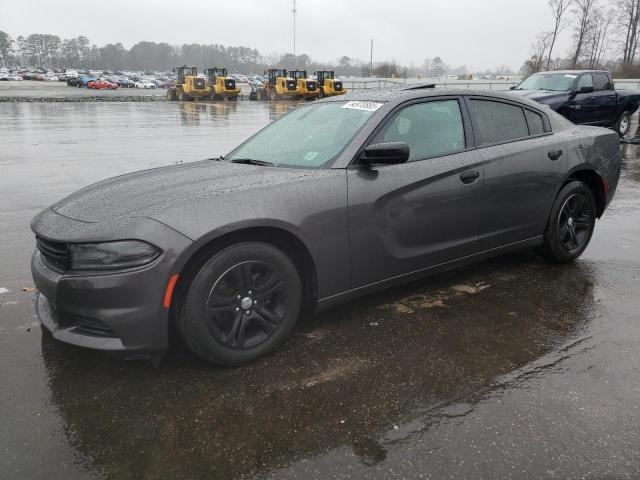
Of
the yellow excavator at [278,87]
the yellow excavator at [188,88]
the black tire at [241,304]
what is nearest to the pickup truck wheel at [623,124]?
the black tire at [241,304]

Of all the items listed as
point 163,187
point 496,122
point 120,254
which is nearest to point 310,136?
point 163,187

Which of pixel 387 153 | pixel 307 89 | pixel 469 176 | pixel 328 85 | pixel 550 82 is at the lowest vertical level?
pixel 469 176

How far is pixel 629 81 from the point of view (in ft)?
109

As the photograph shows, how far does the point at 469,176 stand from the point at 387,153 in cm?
89

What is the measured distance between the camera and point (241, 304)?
9.59ft

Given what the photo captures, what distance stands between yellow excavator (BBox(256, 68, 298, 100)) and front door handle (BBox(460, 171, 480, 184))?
114 ft

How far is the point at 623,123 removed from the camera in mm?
14617

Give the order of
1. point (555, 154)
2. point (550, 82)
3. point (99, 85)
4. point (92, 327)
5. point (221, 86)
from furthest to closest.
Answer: point (99, 85) < point (221, 86) < point (550, 82) < point (555, 154) < point (92, 327)

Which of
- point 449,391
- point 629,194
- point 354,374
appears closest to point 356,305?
point 354,374

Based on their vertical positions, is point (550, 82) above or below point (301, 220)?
above

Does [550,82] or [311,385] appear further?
[550,82]

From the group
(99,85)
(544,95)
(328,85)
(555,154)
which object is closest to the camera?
(555,154)

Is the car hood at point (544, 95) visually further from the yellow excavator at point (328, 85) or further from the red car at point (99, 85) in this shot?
the red car at point (99, 85)

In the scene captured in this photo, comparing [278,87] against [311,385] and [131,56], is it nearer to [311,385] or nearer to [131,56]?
[311,385]
